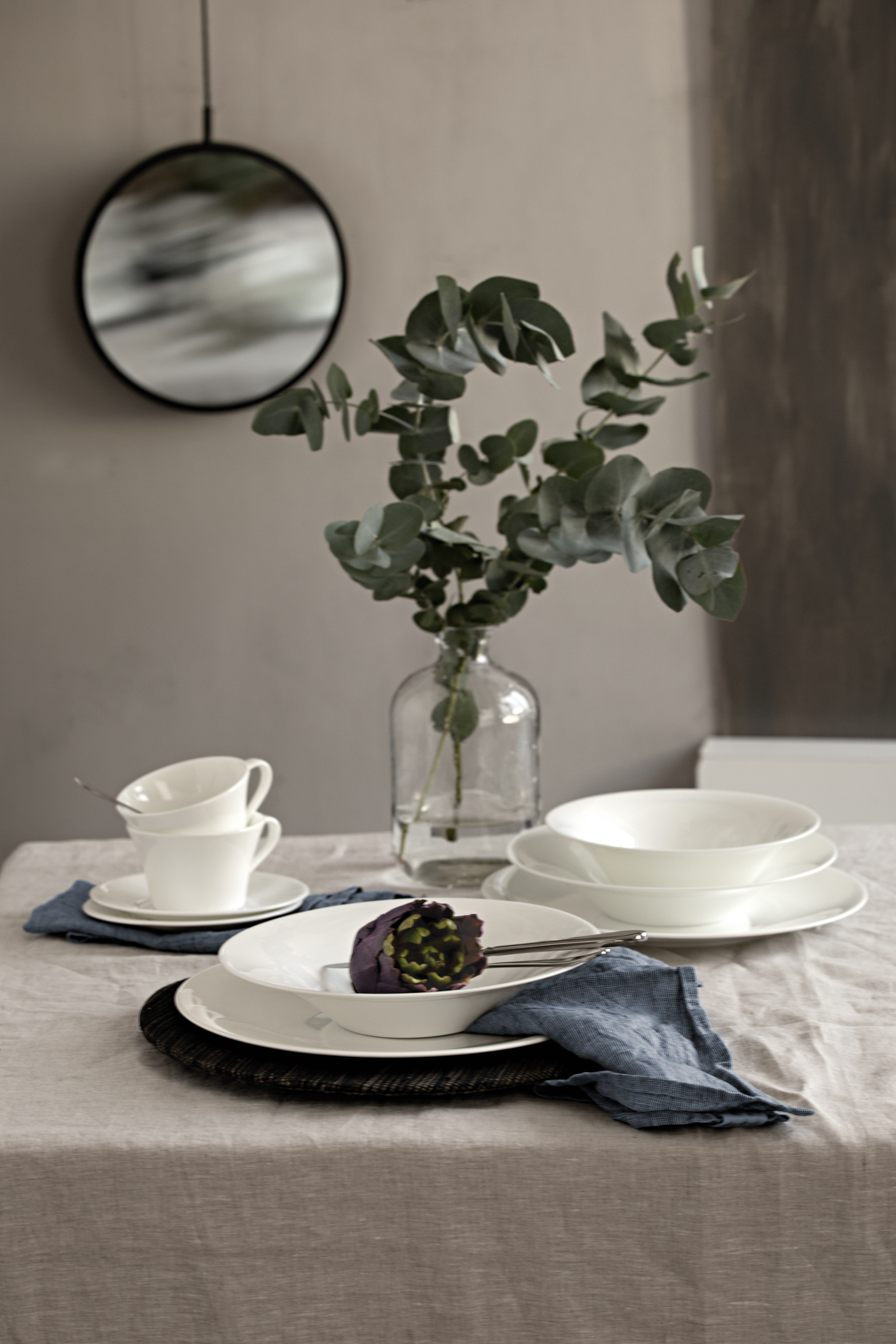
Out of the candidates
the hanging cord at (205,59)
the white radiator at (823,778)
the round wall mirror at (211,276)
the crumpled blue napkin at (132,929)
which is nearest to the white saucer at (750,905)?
the crumpled blue napkin at (132,929)

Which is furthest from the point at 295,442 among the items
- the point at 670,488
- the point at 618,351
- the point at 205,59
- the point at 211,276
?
the point at 670,488

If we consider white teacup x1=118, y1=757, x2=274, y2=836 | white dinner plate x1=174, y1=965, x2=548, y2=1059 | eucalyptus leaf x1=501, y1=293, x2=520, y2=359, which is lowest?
white dinner plate x1=174, y1=965, x2=548, y2=1059

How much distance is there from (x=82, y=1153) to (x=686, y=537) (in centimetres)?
56

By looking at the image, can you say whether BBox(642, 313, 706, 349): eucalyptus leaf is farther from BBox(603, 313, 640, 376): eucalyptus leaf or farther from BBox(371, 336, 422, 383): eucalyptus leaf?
BBox(371, 336, 422, 383): eucalyptus leaf

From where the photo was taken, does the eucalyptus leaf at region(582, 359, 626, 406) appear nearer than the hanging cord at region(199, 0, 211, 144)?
Yes

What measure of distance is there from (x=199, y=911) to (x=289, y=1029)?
303 millimetres

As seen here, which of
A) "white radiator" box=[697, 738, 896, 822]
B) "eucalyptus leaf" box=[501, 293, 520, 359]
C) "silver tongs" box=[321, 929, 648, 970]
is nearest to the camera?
"silver tongs" box=[321, 929, 648, 970]

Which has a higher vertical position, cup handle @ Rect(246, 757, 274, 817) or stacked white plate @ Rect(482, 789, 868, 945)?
cup handle @ Rect(246, 757, 274, 817)

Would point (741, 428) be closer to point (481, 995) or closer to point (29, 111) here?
point (29, 111)

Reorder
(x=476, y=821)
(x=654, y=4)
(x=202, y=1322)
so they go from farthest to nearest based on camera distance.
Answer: (x=654, y=4), (x=476, y=821), (x=202, y=1322)

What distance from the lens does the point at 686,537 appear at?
822mm

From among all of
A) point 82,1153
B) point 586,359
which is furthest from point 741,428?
point 82,1153

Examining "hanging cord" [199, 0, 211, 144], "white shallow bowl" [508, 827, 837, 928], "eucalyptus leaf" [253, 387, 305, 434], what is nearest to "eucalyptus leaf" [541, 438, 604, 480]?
"eucalyptus leaf" [253, 387, 305, 434]

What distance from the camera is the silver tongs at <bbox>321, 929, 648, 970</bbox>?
0.60m
